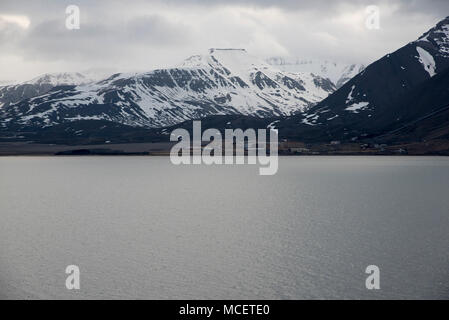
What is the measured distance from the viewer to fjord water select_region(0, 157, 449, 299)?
52594mm

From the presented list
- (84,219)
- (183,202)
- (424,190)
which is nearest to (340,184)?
(424,190)

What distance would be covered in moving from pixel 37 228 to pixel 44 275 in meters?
29.2

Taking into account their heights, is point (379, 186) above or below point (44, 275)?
above

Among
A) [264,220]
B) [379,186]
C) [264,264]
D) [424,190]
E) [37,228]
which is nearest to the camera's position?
[264,264]

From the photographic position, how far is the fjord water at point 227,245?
173 feet

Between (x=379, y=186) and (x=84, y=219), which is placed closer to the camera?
(x=84, y=219)

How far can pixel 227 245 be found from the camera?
70.9 metres
